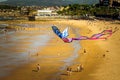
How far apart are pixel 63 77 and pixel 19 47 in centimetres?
2083

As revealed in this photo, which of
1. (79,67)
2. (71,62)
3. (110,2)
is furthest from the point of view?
(110,2)

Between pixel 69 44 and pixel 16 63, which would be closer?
pixel 16 63

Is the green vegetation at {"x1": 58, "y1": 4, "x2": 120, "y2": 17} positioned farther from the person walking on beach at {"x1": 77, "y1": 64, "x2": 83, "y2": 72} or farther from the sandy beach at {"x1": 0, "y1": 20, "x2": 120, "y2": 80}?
the person walking on beach at {"x1": 77, "y1": 64, "x2": 83, "y2": 72}

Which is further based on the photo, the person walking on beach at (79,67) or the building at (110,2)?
the building at (110,2)

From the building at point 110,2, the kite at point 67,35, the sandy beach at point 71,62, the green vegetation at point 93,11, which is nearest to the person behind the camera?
the sandy beach at point 71,62

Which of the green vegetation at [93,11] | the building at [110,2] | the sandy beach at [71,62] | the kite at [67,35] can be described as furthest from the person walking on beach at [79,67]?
the building at [110,2]

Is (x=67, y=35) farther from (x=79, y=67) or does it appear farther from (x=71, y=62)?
(x=79, y=67)

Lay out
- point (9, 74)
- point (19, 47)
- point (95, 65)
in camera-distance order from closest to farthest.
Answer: point (9, 74) → point (95, 65) → point (19, 47)

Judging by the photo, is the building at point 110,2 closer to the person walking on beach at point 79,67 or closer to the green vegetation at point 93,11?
the green vegetation at point 93,11

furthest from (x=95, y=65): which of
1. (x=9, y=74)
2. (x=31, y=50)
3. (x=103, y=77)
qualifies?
(x=31, y=50)

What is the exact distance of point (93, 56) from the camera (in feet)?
133

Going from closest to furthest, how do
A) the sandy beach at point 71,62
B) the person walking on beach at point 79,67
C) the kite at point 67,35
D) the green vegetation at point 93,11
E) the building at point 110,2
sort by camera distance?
the sandy beach at point 71,62, the person walking on beach at point 79,67, the kite at point 67,35, the green vegetation at point 93,11, the building at point 110,2

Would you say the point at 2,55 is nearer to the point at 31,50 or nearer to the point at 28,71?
the point at 31,50

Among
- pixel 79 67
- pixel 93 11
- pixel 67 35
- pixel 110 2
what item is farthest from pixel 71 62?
pixel 110 2
